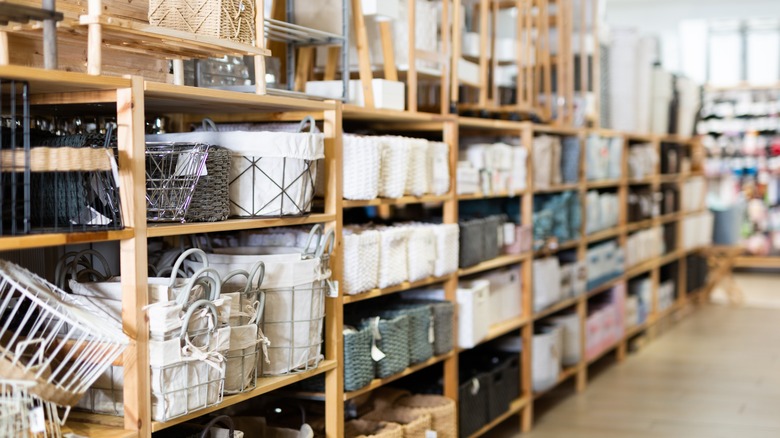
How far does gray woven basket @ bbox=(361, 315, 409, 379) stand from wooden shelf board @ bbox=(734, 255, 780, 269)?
867 centimetres

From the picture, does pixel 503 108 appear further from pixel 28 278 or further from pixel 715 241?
pixel 715 241

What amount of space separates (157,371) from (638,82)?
18.9 feet

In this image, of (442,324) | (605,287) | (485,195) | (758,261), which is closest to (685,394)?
(605,287)

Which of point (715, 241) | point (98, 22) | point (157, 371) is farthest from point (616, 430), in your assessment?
point (715, 241)

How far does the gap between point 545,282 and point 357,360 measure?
6.93 ft

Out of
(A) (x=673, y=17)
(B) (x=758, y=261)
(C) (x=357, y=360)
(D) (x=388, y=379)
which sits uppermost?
(A) (x=673, y=17)

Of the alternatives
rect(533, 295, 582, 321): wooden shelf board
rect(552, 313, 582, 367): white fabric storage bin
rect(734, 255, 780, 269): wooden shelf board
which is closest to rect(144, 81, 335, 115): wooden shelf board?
rect(533, 295, 582, 321): wooden shelf board

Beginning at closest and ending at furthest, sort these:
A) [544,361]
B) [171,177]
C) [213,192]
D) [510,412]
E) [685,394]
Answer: [171,177] → [213,192] → [510,412] → [544,361] → [685,394]

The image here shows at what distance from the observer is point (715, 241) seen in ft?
32.1

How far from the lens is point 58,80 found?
2.13 m

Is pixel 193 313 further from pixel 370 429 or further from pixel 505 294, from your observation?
pixel 505 294

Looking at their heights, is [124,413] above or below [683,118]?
below

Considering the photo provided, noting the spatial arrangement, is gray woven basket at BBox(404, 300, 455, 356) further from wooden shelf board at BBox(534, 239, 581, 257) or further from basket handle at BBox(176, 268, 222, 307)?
basket handle at BBox(176, 268, 222, 307)

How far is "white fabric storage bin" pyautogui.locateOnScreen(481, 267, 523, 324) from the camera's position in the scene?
4802 millimetres
